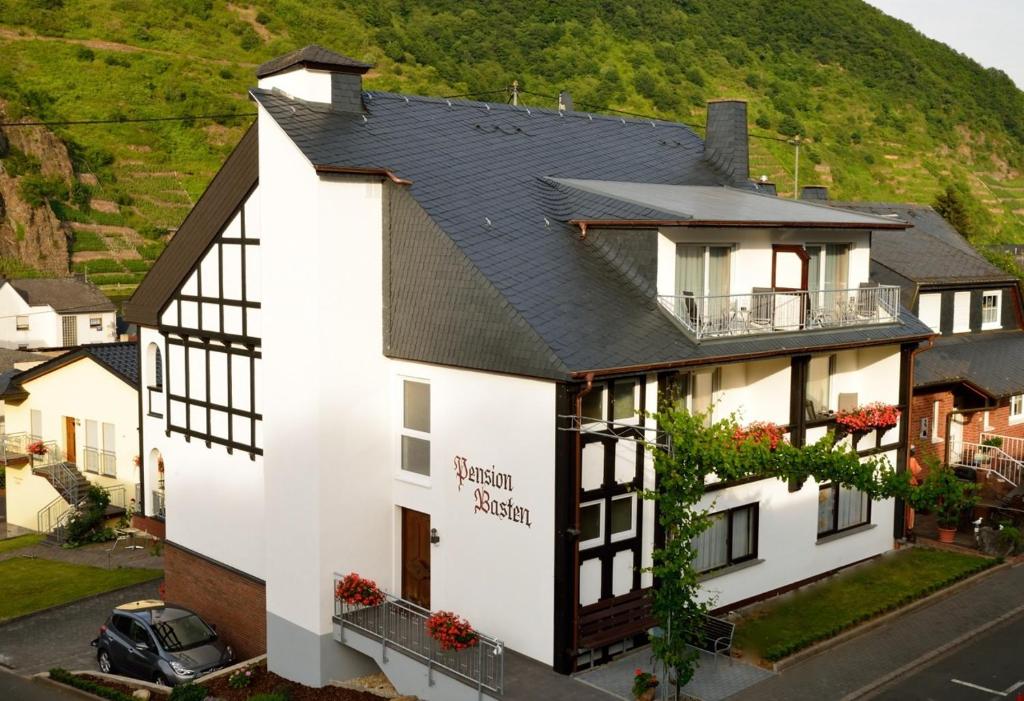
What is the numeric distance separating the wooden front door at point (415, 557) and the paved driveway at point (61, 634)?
835cm

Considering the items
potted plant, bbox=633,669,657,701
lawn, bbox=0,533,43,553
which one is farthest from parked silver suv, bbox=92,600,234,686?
lawn, bbox=0,533,43,553

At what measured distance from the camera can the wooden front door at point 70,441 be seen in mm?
36469

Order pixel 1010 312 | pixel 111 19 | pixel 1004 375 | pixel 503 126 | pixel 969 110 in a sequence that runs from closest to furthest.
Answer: pixel 503 126 → pixel 1004 375 → pixel 1010 312 → pixel 111 19 → pixel 969 110

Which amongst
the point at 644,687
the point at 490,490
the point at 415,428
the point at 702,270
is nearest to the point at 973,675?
the point at 644,687

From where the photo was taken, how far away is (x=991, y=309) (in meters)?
32.7

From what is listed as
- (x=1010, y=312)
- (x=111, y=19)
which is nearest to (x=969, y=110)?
(x=111, y=19)

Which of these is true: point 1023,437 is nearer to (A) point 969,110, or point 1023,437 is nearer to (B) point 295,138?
(B) point 295,138

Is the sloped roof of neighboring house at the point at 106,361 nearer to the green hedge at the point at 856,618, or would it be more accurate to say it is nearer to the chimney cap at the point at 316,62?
the chimney cap at the point at 316,62

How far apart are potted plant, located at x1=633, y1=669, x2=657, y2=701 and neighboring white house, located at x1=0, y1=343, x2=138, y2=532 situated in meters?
21.9

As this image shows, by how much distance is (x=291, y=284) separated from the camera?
19453 mm

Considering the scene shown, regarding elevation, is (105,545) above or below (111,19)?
below

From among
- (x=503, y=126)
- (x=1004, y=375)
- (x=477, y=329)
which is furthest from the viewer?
(x=1004, y=375)

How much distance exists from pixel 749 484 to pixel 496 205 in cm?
700

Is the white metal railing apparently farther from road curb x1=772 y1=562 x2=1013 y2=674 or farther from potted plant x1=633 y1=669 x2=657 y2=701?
potted plant x1=633 y1=669 x2=657 y2=701
